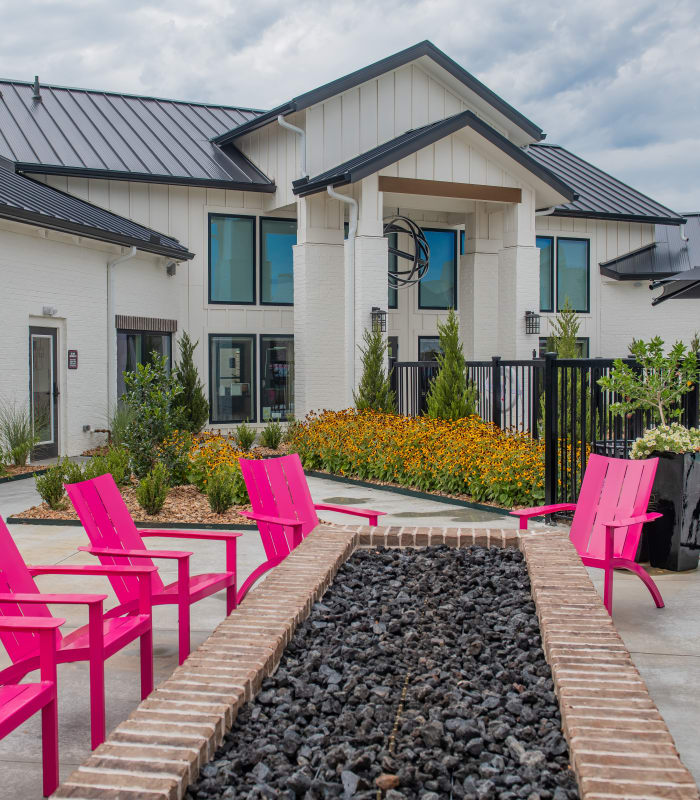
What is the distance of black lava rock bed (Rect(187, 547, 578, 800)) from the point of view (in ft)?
8.59

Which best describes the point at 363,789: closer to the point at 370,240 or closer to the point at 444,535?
the point at 444,535

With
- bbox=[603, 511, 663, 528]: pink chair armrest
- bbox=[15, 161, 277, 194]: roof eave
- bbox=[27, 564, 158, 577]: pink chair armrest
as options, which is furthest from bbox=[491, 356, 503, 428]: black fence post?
bbox=[27, 564, 158, 577]: pink chair armrest

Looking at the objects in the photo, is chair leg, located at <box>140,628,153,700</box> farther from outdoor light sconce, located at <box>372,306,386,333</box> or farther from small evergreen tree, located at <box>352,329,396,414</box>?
outdoor light sconce, located at <box>372,306,386,333</box>

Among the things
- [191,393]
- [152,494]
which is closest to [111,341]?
[191,393]

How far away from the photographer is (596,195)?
22750 millimetres

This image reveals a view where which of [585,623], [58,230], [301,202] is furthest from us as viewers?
[301,202]

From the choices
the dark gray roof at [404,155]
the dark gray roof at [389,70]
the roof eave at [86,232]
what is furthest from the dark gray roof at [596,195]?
the roof eave at [86,232]

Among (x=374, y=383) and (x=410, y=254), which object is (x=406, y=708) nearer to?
(x=374, y=383)

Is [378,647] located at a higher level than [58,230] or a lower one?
lower

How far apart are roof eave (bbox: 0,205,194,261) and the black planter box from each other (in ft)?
31.2

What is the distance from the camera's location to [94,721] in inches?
147

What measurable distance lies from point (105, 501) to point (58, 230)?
9.80 meters

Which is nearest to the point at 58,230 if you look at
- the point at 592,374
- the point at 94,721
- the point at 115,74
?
the point at 592,374

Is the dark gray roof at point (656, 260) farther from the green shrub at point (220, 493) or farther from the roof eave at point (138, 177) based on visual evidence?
the green shrub at point (220, 493)
